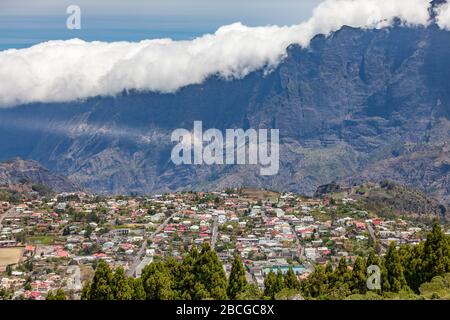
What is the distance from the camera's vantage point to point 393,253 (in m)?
48.6

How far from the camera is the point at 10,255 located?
340ft

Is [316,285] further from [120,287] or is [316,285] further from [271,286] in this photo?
[120,287]

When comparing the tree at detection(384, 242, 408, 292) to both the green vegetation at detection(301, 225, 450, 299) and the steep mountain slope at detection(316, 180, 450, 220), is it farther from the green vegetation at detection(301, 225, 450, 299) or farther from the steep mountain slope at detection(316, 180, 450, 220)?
the steep mountain slope at detection(316, 180, 450, 220)

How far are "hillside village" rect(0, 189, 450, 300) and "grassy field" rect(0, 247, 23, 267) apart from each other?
5.1 inches

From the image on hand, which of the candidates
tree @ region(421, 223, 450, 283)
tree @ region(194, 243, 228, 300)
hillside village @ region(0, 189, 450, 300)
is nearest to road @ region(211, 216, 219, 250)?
A: hillside village @ region(0, 189, 450, 300)

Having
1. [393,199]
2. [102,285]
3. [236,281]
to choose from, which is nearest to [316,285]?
[236,281]

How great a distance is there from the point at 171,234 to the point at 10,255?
77.3ft

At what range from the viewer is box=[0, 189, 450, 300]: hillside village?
92.1 meters

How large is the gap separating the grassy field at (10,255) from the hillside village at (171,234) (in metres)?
0.13

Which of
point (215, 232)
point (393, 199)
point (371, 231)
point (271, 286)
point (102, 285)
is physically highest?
point (102, 285)

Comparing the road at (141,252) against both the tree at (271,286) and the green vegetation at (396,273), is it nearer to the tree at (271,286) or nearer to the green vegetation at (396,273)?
the tree at (271,286)

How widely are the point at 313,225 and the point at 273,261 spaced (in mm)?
30527

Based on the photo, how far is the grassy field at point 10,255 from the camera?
99.5m
